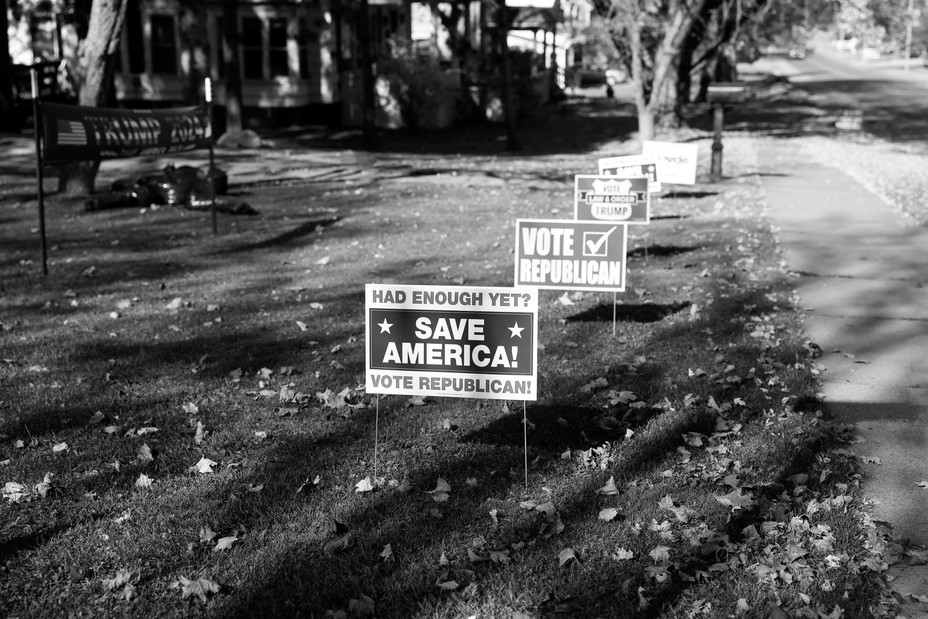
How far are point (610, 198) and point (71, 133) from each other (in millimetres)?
5560

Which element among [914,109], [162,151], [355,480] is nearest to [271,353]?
[355,480]

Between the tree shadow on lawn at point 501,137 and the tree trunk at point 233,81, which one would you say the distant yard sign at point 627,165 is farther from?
the tree trunk at point 233,81

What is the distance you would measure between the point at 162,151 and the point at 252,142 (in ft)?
43.0

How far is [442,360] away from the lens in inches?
211

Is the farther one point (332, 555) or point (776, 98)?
point (776, 98)

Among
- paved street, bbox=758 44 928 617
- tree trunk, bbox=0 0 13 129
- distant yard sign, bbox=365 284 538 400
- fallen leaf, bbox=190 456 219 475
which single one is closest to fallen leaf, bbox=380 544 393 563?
distant yard sign, bbox=365 284 538 400

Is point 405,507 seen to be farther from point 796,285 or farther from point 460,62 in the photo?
point 460,62

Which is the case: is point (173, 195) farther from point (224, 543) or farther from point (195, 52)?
point (195, 52)

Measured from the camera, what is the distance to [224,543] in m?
4.80

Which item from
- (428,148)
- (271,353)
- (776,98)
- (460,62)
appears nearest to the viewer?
(271,353)

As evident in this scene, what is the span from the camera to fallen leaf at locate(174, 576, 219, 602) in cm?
437

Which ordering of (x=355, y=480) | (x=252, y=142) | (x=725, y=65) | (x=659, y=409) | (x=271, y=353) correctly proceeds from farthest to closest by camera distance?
1. (x=725, y=65)
2. (x=252, y=142)
3. (x=271, y=353)
4. (x=659, y=409)
5. (x=355, y=480)

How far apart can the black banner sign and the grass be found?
5.06 feet

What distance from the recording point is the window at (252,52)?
32.4 meters
